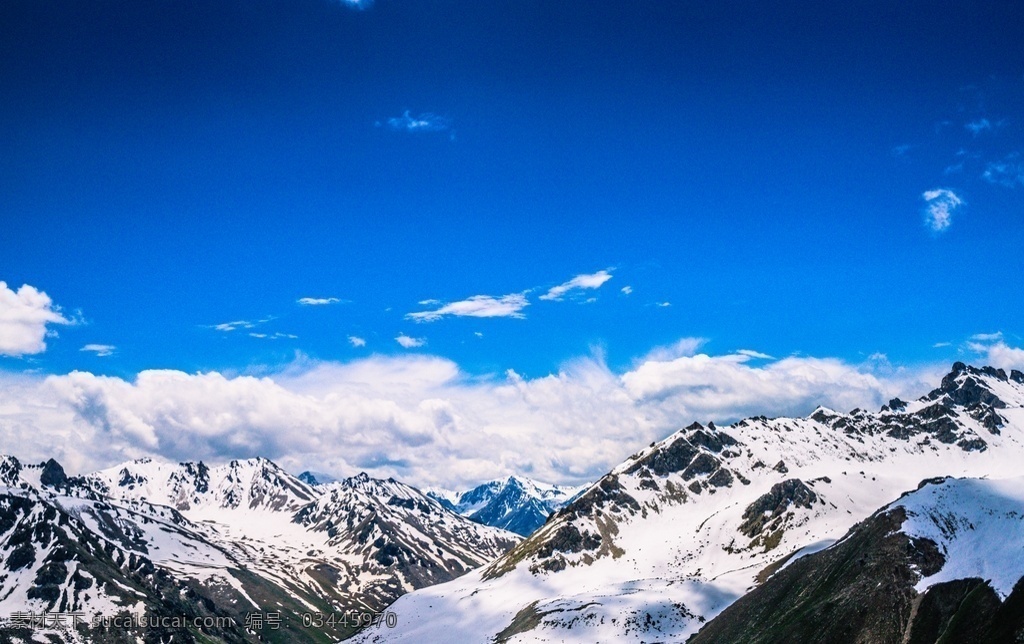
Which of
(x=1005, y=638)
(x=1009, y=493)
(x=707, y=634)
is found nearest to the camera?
(x=1005, y=638)

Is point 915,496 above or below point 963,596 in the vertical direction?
above

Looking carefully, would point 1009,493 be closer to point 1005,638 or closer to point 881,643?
point 881,643

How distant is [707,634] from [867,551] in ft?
118

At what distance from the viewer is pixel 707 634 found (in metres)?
124

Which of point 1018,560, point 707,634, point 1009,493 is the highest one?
point 1009,493

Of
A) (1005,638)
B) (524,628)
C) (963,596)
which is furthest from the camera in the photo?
(524,628)

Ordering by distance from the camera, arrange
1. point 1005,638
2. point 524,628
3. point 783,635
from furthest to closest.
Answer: point 524,628, point 783,635, point 1005,638

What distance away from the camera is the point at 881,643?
3241 inches

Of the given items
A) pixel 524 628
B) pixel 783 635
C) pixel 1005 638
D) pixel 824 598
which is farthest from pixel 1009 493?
pixel 524 628

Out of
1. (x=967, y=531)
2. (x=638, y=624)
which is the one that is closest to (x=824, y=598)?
(x=967, y=531)

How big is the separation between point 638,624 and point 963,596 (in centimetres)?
7653

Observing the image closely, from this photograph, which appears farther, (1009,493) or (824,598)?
(1009,493)

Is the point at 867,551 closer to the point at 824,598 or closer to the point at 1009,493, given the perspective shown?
the point at 824,598

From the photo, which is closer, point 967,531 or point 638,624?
point 967,531
